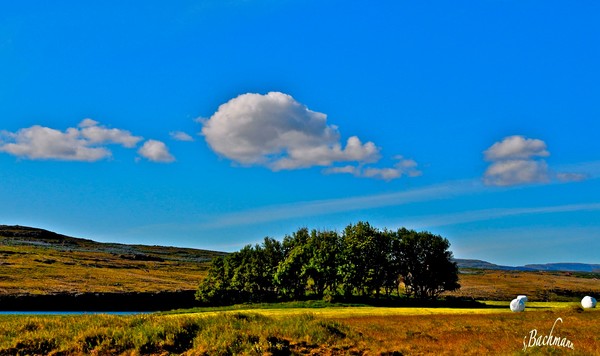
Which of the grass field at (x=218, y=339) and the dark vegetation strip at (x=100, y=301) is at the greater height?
the grass field at (x=218, y=339)

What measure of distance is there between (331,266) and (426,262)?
20.6 m

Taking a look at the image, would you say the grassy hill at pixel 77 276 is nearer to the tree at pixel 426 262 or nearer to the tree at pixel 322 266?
the tree at pixel 322 266

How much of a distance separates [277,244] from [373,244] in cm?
1890

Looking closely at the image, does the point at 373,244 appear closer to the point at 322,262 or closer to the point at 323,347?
the point at 322,262

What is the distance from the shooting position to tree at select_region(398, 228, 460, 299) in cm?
9431

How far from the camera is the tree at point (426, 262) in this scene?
9431 centimetres

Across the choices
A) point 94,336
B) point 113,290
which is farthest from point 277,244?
point 94,336

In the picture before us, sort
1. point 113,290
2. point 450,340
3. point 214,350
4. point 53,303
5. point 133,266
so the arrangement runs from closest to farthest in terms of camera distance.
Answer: point 214,350
point 450,340
point 53,303
point 113,290
point 133,266

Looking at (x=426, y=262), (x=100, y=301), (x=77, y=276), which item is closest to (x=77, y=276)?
(x=77, y=276)

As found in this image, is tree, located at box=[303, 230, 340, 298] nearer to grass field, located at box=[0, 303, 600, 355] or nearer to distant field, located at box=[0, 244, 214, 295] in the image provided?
distant field, located at box=[0, 244, 214, 295]

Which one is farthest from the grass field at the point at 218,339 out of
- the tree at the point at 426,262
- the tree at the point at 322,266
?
the tree at the point at 426,262

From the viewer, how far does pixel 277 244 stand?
96.1 m

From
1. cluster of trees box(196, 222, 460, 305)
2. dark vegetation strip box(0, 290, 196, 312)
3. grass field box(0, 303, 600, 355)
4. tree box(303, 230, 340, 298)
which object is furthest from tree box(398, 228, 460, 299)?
grass field box(0, 303, 600, 355)

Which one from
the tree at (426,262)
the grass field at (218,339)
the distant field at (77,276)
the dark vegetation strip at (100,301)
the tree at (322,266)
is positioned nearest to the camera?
the grass field at (218,339)
